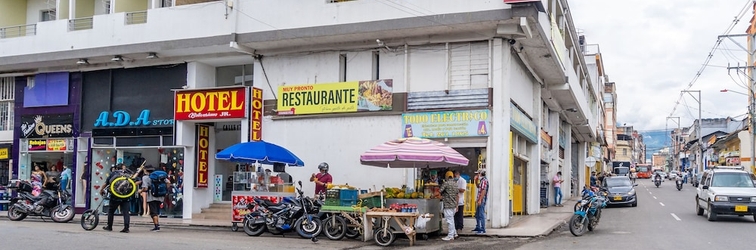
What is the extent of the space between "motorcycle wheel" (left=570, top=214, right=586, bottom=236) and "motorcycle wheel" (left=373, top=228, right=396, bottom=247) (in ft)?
15.8

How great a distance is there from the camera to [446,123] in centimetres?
1778

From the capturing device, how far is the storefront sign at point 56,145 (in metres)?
23.4

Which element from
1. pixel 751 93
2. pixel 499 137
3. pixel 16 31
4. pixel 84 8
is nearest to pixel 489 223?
pixel 499 137

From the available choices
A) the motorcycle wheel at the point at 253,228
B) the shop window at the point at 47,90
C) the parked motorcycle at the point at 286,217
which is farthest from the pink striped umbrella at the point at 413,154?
the shop window at the point at 47,90

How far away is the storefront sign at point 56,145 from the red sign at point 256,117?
25.7 ft

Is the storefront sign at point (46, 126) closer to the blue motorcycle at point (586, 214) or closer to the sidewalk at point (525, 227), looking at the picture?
the sidewalk at point (525, 227)

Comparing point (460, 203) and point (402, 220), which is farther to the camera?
point (460, 203)

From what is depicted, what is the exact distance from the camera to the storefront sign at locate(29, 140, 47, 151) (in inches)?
931

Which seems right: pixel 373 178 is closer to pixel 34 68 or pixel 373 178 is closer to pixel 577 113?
pixel 34 68

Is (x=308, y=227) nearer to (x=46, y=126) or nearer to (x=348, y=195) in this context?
(x=348, y=195)

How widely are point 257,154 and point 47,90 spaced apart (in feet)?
35.9

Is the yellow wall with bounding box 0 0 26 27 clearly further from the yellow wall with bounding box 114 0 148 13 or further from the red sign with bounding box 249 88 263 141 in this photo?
the red sign with bounding box 249 88 263 141

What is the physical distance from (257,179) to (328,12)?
4.95 metres

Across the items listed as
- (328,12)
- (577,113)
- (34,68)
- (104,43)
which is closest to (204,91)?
(104,43)
